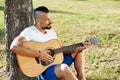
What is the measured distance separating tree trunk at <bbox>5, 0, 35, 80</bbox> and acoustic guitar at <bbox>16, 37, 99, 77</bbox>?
2.47 feet

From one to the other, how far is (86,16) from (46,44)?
22.1 feet

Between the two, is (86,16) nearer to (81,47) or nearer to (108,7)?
(108,7)

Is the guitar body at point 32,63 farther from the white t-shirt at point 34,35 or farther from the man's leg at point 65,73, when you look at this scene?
the man's leg at point 65,73

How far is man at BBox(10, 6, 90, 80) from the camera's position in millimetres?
5168

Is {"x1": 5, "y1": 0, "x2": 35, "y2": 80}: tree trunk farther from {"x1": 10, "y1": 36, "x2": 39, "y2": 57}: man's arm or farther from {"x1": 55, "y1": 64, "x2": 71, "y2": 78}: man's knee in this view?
{"x1": 55, "y1": 64, "x2": 71, "y2": 78}: man's knee

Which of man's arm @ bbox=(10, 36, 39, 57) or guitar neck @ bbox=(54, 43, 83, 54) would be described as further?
guitar neck @ bbox=(54, 43, 83, 54)

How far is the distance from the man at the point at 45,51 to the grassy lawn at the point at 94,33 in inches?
50.0

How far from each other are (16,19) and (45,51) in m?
0.98

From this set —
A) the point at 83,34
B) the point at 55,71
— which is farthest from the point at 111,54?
the point at 55,71

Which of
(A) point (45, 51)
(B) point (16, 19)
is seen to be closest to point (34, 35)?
(A) point (45, 51)

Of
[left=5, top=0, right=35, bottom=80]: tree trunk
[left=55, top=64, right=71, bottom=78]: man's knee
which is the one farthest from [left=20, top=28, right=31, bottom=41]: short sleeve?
[left=5, top=0, right=35, bottom=80]: tree trunk

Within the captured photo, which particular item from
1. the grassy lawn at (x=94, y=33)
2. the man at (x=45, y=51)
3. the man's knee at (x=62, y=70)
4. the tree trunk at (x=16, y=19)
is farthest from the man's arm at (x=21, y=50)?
the grassy lawn at (x=94, y=33)

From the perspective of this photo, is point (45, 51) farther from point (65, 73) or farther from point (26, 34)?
point (65, 73)

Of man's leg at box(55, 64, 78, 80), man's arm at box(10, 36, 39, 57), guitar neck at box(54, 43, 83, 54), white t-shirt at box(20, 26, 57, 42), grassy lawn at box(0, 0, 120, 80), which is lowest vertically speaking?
grassy lawn at box(0, 0, 120, 80)
